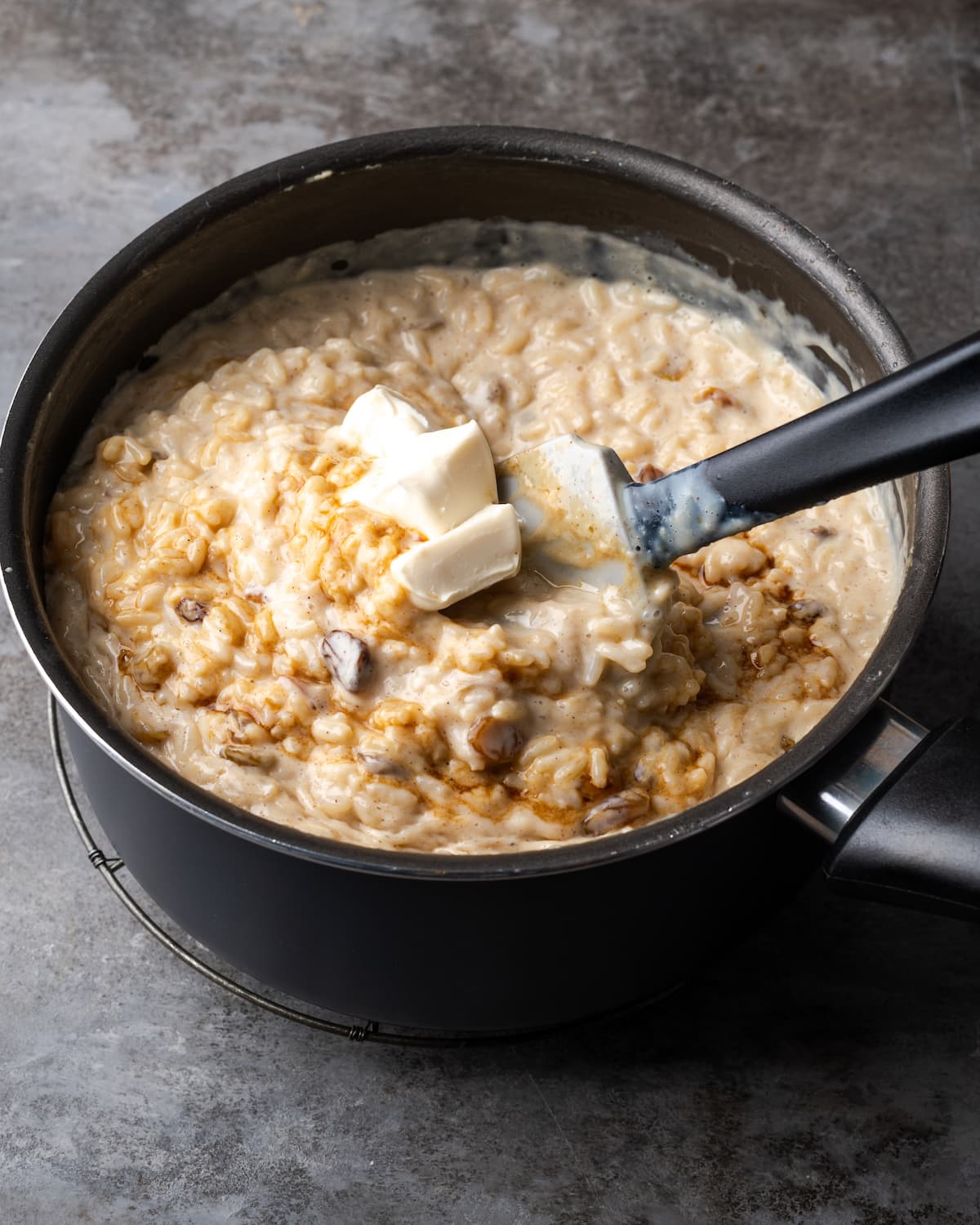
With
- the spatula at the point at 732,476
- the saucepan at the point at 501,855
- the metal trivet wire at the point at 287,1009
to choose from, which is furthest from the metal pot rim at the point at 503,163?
the metal trivet wire at the point at 287,1009

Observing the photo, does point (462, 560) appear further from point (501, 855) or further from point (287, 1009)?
point (287, 1009)

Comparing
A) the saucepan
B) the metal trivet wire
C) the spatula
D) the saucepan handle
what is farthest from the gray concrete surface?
the spatula

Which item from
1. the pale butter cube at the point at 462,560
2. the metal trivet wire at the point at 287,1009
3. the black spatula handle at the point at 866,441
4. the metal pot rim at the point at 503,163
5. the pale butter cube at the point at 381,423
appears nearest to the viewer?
the black spatula handle at the point at 866,441

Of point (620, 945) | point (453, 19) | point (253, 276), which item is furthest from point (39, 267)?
point (620, 945)

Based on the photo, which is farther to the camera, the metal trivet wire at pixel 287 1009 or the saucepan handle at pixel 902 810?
the metal trivet wire at pixel 287 1009

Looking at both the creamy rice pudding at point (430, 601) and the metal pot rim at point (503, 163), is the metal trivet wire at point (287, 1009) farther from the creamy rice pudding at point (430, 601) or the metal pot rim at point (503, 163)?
the metal pot rim at point (503, 163)

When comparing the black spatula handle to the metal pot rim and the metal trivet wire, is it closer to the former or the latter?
the metal pot rim

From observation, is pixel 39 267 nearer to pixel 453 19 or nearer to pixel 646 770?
pixel 453 19
